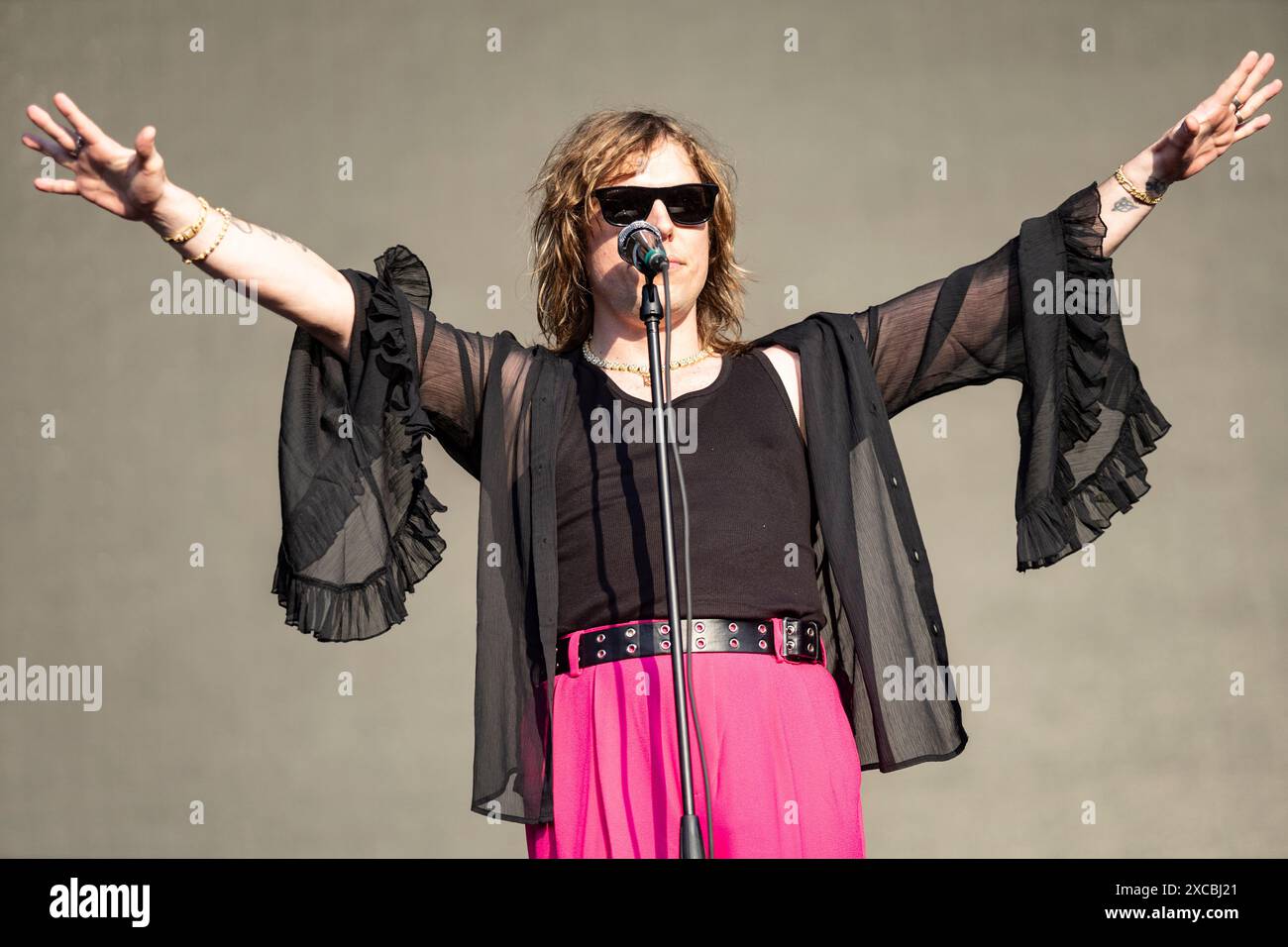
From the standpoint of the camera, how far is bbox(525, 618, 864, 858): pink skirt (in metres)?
1.98

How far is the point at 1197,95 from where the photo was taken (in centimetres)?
413

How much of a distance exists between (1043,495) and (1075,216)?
15.3 inches

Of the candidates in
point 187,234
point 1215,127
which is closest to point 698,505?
point 187,234

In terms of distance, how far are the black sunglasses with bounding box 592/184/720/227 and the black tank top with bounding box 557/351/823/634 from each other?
0.23 m

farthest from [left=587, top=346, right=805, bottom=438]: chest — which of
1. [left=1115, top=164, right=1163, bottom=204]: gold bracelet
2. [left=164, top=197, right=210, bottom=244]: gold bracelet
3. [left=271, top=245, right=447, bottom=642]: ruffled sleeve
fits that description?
[left=164, top=197, right=210, bottom=244]: gold bracelet

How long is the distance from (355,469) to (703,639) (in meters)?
0.54

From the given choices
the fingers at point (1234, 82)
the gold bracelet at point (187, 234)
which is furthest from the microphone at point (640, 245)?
the fingers at point (1234, 82)

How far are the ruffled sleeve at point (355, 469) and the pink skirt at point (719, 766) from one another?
350 millimetres

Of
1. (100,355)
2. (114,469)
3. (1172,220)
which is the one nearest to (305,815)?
(114,469)

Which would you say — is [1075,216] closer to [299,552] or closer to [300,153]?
[299,552]

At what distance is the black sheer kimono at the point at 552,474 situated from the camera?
2.16 meters

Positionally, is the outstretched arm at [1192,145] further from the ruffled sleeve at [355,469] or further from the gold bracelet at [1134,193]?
the ruffled sleeve at [355,469]

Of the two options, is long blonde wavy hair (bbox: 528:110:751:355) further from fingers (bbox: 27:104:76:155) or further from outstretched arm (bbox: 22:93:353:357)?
fingers (bbox: 27:104:76:155)

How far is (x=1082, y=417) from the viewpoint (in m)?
2.23
